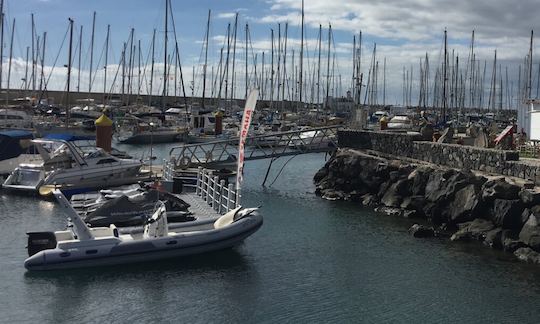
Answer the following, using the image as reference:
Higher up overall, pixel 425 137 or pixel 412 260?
pixel 425 137

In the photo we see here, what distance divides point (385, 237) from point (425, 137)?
505 inches

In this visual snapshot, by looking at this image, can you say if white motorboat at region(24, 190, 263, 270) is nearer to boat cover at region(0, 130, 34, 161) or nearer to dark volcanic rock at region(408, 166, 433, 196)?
dark volcanic rock at region(408, 166, 433, 196)

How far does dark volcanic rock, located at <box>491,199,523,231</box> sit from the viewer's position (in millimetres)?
24156

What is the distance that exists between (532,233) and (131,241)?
1468cm

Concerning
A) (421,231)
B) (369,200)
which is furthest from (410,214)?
(369,200)

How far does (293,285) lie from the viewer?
19.0 meters

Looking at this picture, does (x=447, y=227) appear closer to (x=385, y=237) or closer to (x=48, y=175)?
(x=385, y=237)

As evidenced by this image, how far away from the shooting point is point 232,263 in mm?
21234

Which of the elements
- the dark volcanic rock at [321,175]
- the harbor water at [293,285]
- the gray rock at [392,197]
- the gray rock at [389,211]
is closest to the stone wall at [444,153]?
the dark volcanic rock at [321,175]

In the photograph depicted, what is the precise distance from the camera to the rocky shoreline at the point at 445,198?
78.2 feet

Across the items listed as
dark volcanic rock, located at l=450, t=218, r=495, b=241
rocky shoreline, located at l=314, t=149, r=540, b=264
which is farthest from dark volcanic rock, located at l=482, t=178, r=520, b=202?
dark volcanic rock, located at l=450, t=218, r=495, b=241

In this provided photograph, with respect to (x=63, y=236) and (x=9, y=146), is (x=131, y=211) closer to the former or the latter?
(x=63, y=236)

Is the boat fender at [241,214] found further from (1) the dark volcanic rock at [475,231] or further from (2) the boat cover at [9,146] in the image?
(2) the boat cover at [9,146]

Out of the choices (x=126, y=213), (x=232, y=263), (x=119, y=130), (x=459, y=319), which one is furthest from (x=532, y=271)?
(x=119, y=130)
